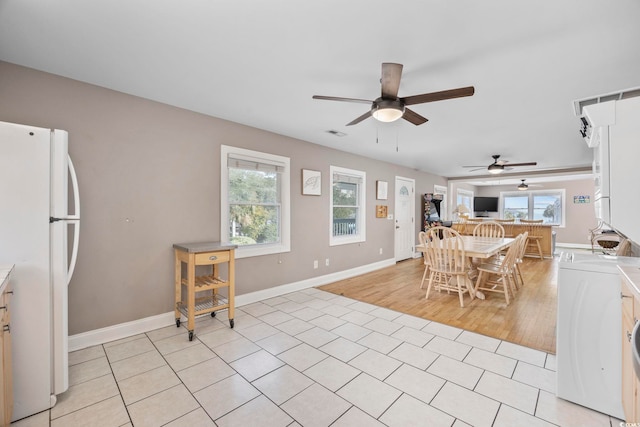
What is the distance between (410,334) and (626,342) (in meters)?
1.56

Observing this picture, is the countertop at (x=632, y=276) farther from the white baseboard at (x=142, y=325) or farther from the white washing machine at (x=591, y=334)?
the white baseboard at (x=142, y=325)

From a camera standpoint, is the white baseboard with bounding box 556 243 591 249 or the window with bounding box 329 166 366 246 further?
the white baseboard with bounding box 556 243 591 249

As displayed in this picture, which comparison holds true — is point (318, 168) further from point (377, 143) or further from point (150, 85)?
point (150, 85)

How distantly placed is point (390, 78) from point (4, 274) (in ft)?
8.29

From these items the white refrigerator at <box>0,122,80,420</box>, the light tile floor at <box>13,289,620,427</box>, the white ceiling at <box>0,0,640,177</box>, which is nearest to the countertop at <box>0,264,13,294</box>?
the white refrigerator at <box>0,122,80,420</box>

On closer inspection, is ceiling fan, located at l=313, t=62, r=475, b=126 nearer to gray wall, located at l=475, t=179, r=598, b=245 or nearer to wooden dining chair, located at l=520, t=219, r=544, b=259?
wooden dining chair, located at l=520, t=219, r=544, b=259

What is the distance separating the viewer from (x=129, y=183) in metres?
2.73

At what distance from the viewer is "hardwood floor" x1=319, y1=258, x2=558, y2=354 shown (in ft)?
9.37

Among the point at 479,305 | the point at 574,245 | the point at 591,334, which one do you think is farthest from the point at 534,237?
the point at 591,334

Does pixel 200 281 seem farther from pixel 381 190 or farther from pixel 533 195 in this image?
pixel 533 195

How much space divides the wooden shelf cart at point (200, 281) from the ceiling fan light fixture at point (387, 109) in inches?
76.6

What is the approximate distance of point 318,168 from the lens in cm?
462

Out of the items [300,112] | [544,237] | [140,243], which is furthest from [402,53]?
[544,237]

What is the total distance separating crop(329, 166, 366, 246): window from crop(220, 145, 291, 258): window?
109 cm
